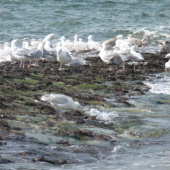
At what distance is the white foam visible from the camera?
29.0 feet

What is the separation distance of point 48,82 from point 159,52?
296 inches

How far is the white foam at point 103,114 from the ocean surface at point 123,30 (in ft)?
0.08

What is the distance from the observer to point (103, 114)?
895 cm

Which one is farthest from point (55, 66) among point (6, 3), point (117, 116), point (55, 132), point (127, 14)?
point (6, 3)

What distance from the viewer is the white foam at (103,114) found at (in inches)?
348

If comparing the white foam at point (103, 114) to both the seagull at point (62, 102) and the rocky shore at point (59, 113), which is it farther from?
the seagull at point (62, 102)

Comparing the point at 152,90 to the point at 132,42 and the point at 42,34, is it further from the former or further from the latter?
the point at 42,34

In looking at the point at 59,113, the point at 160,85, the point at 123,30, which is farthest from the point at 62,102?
the point at 123,30

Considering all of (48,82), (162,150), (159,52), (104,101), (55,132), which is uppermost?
(159,52)

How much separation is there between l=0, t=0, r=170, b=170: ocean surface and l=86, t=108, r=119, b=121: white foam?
0.02 metres

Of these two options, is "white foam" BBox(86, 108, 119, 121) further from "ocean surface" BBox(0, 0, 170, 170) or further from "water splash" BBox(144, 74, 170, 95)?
"water splash" BBox(144, 74, 170, 95)

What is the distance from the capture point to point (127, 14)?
29.8 meters

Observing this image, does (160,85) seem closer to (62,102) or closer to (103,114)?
(103,114)

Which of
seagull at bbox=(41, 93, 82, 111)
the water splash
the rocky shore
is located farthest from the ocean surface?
seagull at bbox=(41, 93, 82, 111)
